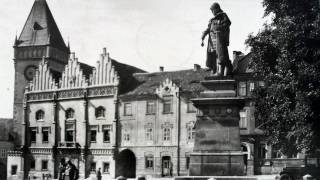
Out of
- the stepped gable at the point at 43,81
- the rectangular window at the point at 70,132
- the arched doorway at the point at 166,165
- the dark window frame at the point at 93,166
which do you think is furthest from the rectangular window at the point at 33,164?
the arched doorway at the point at 166,165

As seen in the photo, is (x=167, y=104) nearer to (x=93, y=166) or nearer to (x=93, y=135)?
(x=93, y=135)

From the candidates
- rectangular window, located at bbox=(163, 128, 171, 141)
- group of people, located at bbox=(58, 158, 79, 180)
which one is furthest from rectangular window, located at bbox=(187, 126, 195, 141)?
group of people, located at bbox=(58, 158, 79, 180)

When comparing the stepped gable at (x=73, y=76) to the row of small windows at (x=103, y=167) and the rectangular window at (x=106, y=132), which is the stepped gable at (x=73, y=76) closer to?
the rectangular window at (x=106, y=132)

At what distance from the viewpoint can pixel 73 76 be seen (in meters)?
57.0

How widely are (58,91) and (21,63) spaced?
17.0m

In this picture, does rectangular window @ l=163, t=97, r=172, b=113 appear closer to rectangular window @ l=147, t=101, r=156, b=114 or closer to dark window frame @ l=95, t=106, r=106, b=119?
rectangular window @ l=147, t=101, r=156, b=114

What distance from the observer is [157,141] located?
5144cm

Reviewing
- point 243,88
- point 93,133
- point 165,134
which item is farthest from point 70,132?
point 243,88

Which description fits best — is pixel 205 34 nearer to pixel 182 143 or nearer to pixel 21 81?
pixel 182 143

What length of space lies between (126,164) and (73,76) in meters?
11.7

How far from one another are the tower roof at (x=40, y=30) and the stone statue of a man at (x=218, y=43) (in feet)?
193

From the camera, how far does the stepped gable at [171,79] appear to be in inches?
1988

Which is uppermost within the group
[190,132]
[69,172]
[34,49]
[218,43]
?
[34,49]

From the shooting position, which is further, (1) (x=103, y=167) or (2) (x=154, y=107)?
(1) (x=103, y=167)
